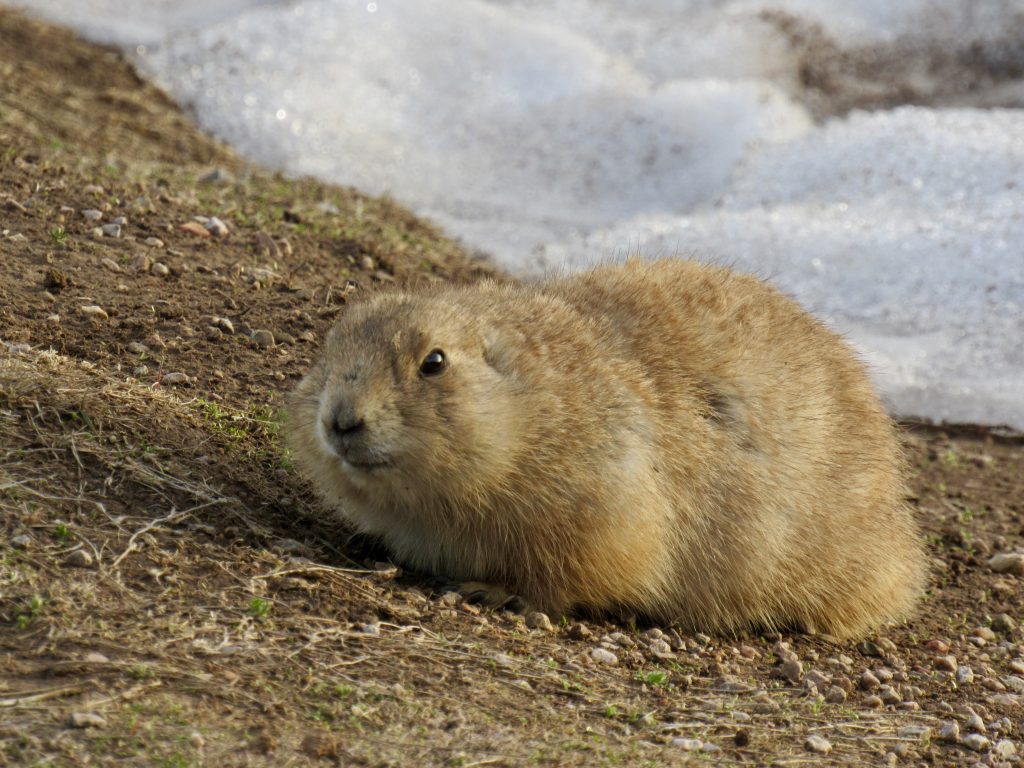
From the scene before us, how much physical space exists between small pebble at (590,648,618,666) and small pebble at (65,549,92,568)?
78.2 inches

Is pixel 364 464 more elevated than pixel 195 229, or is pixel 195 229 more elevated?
pixel 195 229

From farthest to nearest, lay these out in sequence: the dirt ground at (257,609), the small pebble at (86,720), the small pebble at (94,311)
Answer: the small pebble at (94,311)
the dirt ground at (257,609)
the small pebble at (86,720)

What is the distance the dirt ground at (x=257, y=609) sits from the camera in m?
4.37

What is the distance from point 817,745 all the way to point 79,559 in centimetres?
281

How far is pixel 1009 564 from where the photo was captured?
24.5 feet

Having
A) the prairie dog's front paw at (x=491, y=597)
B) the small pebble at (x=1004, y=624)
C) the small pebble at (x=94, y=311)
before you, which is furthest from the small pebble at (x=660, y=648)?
the small pebble at (x=94, y=311)

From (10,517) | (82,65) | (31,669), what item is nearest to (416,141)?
(82,65)

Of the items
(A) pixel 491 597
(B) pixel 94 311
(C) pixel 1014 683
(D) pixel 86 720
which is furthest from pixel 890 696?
(B) pixel 94 311

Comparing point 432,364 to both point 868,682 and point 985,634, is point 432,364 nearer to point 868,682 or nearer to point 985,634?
point 868,682

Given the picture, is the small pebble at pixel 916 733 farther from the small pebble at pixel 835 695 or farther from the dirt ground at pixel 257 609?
the small pebble at pixel 835 695

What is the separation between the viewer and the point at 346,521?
6.11 m

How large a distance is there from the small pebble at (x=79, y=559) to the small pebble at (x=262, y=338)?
240cm

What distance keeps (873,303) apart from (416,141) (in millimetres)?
4771

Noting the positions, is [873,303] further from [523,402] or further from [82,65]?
[82,65]
